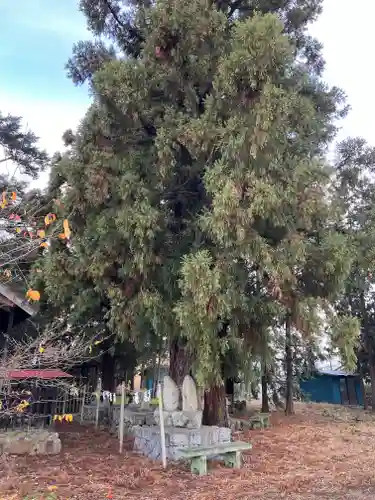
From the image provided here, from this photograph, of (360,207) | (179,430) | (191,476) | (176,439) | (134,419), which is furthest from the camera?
(360,207)

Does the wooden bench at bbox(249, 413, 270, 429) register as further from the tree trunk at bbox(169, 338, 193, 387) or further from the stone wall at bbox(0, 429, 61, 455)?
the stone wall at bbox(0, 429, 61, 455)

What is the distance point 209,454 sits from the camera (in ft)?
21.2

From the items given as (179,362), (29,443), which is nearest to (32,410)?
(29,443)

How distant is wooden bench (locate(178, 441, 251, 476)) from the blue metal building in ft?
62.2

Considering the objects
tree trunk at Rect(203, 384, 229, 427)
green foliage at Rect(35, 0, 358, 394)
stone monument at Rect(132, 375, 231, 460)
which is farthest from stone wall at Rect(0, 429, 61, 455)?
tree trunk at Rect(203, 384, 229, 427)

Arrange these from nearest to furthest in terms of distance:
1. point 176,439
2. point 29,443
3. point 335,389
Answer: point 176,439 → point 29,443 → point 335,389

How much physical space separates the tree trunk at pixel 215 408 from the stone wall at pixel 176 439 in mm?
1329

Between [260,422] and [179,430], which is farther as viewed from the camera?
[260,422]

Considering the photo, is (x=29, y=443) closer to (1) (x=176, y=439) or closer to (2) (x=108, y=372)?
(1) (x=176, y=439)

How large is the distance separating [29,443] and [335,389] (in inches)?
860

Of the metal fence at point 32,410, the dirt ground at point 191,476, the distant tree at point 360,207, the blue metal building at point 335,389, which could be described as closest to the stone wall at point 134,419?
the metal fence at point 32,410

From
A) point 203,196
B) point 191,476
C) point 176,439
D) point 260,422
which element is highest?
point 203,196

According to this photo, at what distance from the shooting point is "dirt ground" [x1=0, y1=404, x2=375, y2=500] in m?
5.28

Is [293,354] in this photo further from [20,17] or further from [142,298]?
[20,17]
